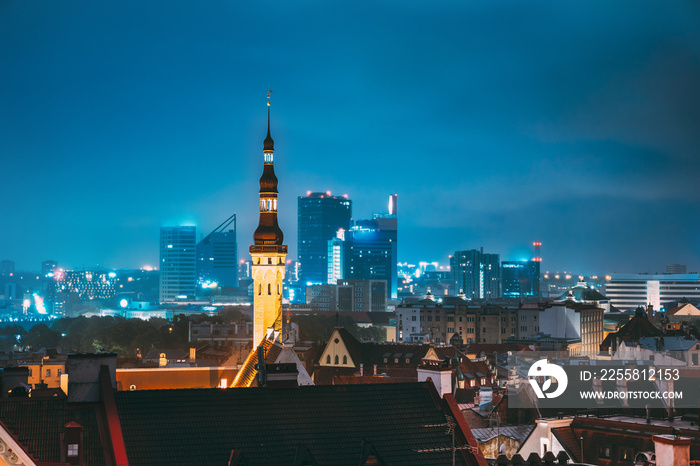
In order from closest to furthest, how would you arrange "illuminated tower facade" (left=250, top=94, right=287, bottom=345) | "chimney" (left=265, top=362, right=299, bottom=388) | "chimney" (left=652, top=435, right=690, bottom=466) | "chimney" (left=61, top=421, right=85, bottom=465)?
"chimney" (left=61, top=421, right=85, bottom=465), "chimney" (left=652, top=435, right=690, bottom=466), "chimney" (left=265, top=362, right=299, bottom=388), "illuminated tower facade" (left=250, top=94, right=287, bottom=345)

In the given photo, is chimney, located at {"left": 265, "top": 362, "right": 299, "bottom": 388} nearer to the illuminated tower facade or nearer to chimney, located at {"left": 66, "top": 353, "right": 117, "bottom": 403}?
chimney, located at {"left": 66, "top": 353, "right": 117, "bottom": 403}

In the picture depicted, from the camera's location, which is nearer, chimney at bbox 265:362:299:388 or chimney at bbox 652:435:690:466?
chimney at bbox 652:435:690:466

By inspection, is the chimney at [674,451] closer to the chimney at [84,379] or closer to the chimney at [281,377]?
the chimney at [281,377]

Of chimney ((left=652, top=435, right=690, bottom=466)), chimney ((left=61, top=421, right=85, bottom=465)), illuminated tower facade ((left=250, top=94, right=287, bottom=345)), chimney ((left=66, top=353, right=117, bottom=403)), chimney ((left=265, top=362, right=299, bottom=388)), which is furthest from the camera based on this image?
illuminated tower facade ((left=250, top=94, right=287, bottom=345))

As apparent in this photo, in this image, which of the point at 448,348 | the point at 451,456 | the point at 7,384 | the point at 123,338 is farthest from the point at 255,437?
the point at 123,338

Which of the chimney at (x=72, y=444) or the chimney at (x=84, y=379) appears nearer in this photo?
the chimney at (x=72, y=444)

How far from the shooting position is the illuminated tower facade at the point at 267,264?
82.1 metres

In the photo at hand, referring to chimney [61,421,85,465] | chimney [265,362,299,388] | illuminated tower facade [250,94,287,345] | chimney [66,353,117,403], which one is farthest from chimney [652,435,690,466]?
illuminated tower facade [250,94,287,345]

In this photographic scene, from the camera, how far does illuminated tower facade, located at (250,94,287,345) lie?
8206cm

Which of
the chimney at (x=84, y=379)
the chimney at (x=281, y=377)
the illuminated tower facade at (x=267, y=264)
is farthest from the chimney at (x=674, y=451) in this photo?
the illuminated tower facade at (x=267, y=264)

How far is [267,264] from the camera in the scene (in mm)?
84000

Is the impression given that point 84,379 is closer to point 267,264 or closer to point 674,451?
point 674,451

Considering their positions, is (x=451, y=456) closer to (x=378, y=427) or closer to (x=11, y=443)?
(x=378, y=427)

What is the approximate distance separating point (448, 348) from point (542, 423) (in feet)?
180
